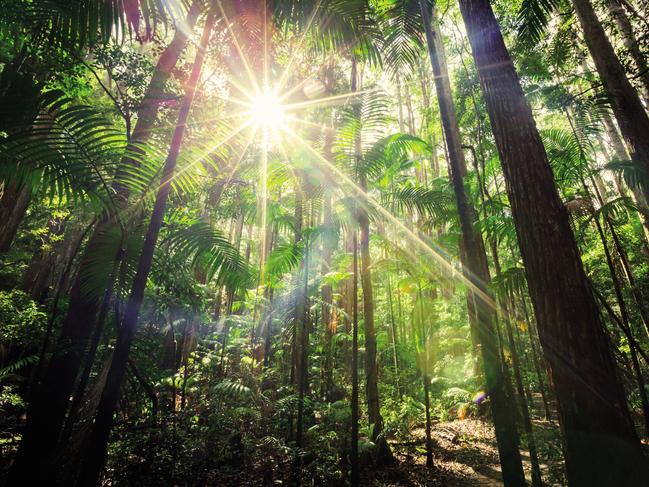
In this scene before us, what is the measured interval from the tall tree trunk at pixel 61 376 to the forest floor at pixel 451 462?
186 inches

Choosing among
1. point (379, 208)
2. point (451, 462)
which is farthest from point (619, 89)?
point (451, 462)

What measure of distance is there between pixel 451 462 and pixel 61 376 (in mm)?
7284

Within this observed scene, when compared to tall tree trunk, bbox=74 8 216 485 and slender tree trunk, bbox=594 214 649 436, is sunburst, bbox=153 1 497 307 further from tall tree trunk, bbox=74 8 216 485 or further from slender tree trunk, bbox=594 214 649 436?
slender tree trunk, bbox=594 214 649 436

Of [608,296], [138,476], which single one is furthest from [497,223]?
[608,296]

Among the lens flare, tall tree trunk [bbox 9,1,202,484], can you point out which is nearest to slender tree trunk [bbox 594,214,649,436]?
the lens flare

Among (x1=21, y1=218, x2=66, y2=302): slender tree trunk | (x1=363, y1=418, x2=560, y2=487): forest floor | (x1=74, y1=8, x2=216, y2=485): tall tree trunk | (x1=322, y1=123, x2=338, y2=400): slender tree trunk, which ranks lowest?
(x1=363, y1=418, x2=560, y2=487): forest floor

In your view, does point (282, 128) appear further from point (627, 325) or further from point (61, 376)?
point (627, 325)

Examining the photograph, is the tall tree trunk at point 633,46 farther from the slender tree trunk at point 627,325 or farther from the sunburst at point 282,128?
the sunburst at point 282,128

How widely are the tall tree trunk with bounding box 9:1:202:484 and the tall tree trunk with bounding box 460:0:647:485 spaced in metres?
3.49

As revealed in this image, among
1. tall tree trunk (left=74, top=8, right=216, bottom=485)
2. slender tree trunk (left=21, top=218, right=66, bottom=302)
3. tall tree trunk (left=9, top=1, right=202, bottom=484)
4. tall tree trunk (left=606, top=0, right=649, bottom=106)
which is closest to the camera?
tall tree trunk (left=74, top=8, right=216, bottom=485)

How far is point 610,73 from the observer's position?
573cm

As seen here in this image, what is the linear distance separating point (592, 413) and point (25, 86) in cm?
465

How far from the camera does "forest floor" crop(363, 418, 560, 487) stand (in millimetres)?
5457

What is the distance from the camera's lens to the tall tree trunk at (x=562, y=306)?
7.21 ft
